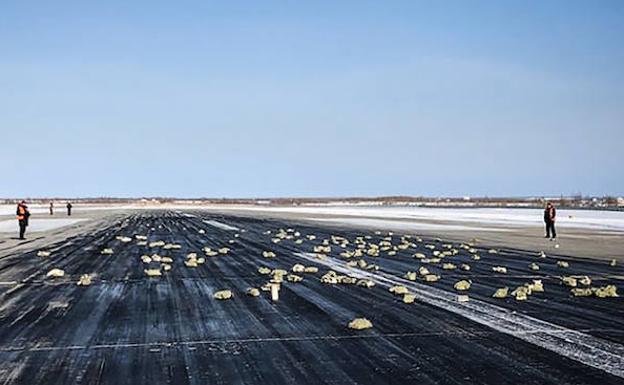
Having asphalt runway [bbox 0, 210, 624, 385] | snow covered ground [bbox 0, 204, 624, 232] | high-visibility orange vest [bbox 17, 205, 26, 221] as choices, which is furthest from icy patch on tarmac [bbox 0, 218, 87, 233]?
asphalt runway [bbox 0, 210, 624, 385]

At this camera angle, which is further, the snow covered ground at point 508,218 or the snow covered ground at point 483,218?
the snow covered ground at point 508,218

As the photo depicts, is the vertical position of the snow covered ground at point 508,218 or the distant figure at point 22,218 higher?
the distant figure at point 22,218

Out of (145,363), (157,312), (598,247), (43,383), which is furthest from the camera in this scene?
(598,247)

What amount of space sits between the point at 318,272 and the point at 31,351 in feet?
34.5

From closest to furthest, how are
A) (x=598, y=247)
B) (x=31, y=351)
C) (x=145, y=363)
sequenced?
(x=145, y=363), (x=31, y=351), (x=598, y=247)

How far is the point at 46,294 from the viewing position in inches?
568

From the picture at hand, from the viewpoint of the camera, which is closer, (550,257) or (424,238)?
(550,257)

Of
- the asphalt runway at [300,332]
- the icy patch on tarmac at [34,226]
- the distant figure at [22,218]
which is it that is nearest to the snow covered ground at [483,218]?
the icy patch on tarmac at [34,226]

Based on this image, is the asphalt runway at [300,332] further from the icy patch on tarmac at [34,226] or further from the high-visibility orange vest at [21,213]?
the icy patch on tarmac at [34,226]

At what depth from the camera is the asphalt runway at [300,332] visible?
777 cm

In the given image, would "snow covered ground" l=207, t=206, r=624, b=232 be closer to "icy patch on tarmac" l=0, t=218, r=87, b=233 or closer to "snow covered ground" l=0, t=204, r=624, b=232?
"snow covered ground" l=0, t=204, r=624, b=232

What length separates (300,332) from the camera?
33.5 feet

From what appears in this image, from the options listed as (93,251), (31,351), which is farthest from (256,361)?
(93,251)

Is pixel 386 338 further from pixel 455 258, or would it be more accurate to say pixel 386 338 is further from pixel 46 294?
pixel 455 258
